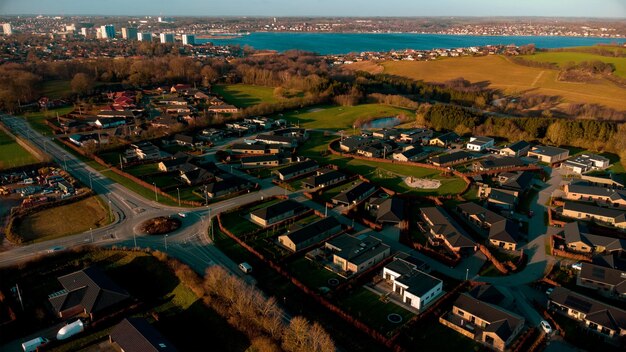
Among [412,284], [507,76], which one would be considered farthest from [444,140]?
[507,76]

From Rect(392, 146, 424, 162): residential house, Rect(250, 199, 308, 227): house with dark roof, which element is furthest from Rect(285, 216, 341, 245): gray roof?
Rect(392, 146, 424, 162): residential house

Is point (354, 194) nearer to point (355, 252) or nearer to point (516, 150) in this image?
point (355, 252)

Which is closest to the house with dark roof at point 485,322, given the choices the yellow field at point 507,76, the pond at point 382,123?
the pond at point 382,123

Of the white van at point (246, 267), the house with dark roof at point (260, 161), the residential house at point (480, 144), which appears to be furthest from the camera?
the residential house at point (480, 144)

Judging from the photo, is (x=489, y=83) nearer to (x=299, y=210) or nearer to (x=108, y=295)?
(x=299, y=210)

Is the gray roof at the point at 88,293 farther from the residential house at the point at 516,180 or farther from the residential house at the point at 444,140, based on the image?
the residential house at the point at 444,140

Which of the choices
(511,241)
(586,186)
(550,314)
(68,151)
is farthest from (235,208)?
(586,186)

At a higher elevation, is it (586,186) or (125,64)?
(125,64)
